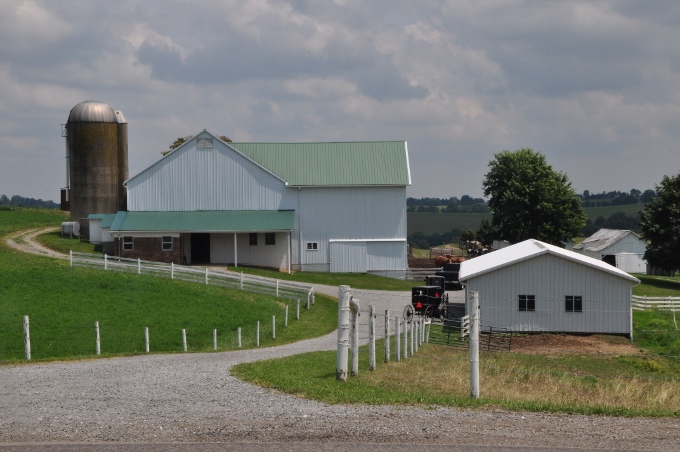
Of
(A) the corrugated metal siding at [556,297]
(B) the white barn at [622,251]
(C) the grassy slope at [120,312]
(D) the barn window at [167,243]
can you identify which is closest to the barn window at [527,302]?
(A) the corrugated metal siding at [556,297]

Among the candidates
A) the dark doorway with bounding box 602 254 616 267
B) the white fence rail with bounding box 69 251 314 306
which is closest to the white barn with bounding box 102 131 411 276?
the white fence rail with bounding box 69 251 314 306

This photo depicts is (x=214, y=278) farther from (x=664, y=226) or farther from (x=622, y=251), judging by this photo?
(x=622, y=251)

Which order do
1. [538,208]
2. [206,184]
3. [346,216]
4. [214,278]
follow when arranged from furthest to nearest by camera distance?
[538,208] → [346,216] → [206,184] → [214,278]

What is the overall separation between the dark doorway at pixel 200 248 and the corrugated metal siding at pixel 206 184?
1917 mm

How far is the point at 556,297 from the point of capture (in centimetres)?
3962

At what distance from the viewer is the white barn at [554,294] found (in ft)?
129

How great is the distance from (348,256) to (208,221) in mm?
9330

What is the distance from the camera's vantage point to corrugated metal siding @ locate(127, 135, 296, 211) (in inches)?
2378

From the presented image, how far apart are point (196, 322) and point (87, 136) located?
31.3 meters

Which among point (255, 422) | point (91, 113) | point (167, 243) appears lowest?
point (255, 422)

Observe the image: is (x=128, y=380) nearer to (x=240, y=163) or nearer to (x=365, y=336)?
(x=365, y=336)

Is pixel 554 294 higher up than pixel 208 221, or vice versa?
pixel 208 221

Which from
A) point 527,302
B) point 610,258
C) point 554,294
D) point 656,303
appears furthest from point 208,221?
point 610,258

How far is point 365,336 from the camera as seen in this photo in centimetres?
3475
